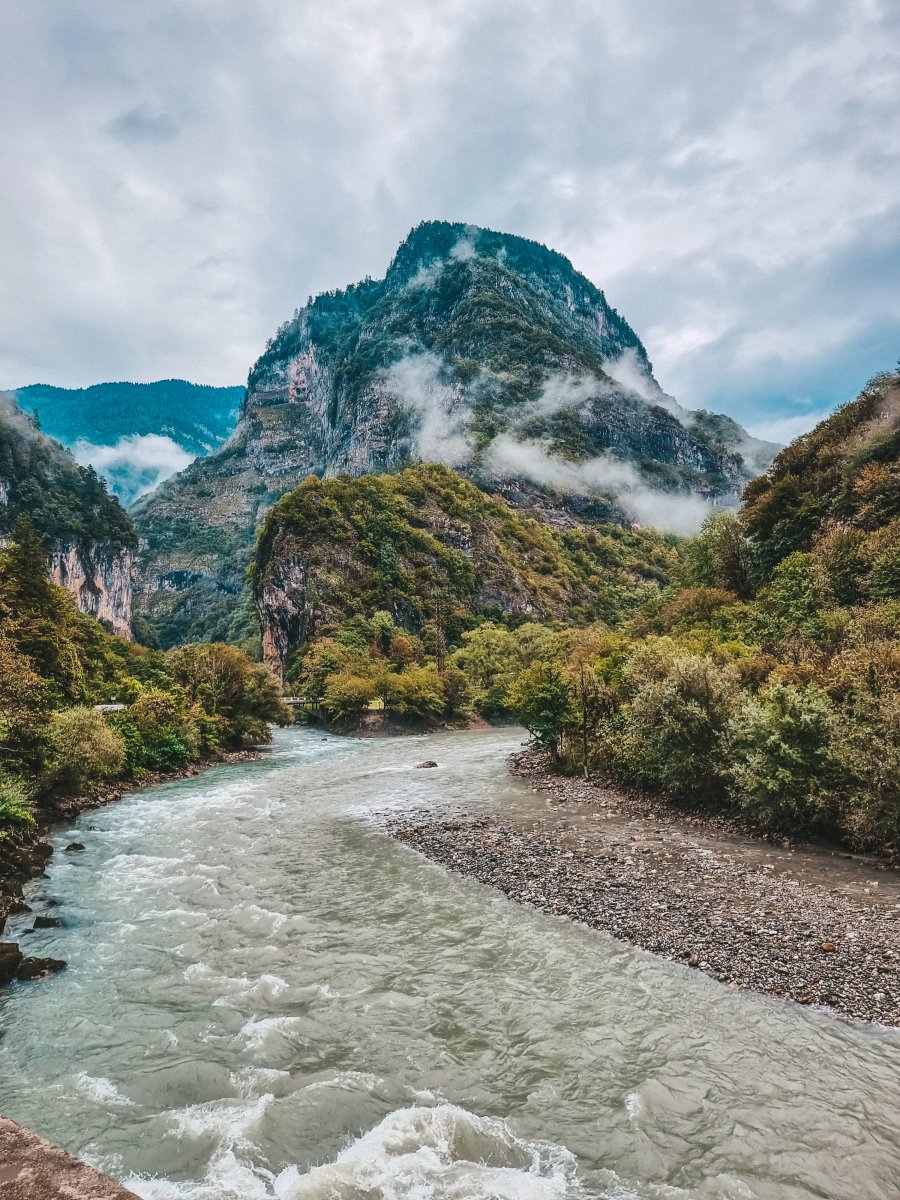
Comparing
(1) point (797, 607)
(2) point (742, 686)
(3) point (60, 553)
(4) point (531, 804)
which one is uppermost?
(3) point (60, 553)

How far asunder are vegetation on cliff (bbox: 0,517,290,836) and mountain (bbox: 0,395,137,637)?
96.9 m

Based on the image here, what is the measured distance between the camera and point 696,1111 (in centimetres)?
870

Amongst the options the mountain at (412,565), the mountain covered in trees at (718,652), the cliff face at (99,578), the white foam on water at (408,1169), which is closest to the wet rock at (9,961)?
the white foam on water at (408,1169)

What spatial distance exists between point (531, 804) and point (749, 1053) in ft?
59.1

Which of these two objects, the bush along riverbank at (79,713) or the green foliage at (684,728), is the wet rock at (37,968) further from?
the green foliage at (684,728)

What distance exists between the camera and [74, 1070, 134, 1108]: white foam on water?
9398 millimetres

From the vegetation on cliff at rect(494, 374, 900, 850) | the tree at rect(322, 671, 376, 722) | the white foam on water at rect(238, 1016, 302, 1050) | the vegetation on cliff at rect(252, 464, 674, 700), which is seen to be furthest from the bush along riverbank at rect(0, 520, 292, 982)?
the vegetation on cliff at rect(252, 464, 674, 700)

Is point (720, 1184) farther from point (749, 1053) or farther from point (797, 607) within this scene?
point (797, 607)

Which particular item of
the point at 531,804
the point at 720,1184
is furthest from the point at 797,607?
the point at 720,1184

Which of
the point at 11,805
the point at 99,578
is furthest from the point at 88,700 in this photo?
the point at 99,578

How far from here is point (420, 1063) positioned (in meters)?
10.0

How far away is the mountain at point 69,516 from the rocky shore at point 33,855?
11768 cm

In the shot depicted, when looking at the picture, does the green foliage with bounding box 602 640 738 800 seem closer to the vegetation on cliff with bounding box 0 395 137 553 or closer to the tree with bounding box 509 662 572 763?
the tree with bounding box 509 662 572 763

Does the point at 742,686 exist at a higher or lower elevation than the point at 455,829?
higher
